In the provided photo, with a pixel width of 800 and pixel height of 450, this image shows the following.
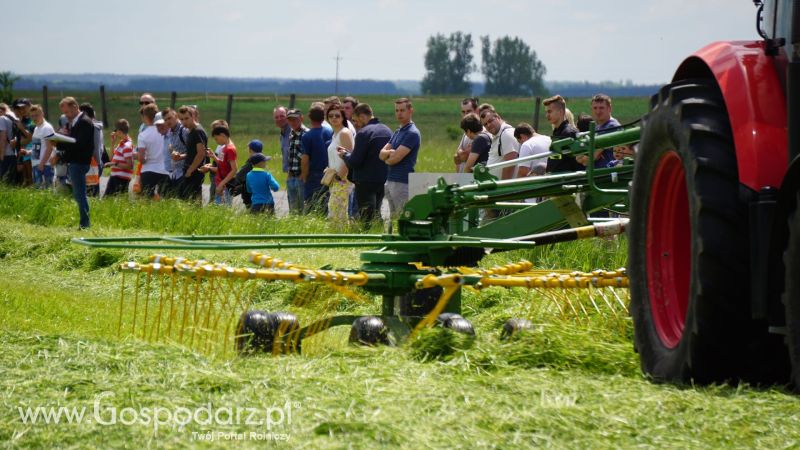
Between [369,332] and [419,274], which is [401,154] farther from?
[369,332]

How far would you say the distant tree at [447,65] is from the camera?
479ft

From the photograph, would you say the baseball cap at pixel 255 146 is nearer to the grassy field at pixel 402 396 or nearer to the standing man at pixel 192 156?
the standing man at pixel 192 156

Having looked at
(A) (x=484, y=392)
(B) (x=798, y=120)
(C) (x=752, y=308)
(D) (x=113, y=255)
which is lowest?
(D) (x=113, y=255)

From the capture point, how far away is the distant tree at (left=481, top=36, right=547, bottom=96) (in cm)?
14488

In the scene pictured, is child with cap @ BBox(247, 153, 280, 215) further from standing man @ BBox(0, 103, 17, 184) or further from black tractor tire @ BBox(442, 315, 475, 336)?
black tractor tire @ BBox(442, 315, 475, 336)

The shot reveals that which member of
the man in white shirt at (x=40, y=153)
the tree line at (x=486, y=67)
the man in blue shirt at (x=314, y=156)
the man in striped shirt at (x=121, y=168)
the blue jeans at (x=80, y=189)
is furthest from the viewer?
the tree line at (x=486, y=67)

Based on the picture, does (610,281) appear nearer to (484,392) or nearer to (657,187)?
(657,187)

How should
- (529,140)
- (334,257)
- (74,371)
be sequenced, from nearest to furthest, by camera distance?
(74,371)
(334,257)
(529,140)

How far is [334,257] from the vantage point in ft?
40.0

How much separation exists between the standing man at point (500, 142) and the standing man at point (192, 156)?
4761mm

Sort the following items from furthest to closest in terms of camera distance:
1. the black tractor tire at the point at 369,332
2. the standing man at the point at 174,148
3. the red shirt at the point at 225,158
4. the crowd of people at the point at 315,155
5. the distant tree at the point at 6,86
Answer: the distant tree at the point at 6,86
the standing man at the point at 174,148
the red shirt at the point at 225,158
the crowd of people at the point at 315,155
the black tractor tire at the point at 369,332

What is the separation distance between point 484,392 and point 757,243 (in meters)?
1.27

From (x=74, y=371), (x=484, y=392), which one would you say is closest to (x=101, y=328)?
(x=74, y=371)

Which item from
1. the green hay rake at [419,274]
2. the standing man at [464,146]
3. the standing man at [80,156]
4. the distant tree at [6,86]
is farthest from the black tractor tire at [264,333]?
the distant tree at [6,86]
